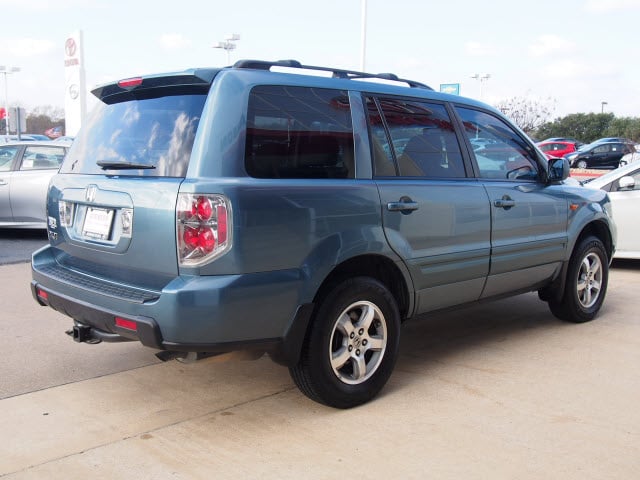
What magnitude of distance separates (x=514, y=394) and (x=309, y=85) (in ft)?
7.17

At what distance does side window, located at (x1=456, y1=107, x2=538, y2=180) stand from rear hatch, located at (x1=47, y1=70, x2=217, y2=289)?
6.90ft

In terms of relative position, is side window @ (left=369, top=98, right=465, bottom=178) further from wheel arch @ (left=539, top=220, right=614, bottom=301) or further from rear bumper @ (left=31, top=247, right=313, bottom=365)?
wheel arch @ (left=539, top=220, right=614, bottom=301)

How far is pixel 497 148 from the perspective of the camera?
500cm

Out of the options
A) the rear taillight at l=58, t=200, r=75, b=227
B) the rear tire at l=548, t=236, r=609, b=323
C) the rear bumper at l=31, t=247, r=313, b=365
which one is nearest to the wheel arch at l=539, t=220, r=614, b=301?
the rear tire at l=548, t=236, r=609, b=323

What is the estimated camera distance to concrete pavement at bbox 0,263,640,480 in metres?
3.19

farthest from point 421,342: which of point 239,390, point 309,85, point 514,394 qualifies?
point 309,85

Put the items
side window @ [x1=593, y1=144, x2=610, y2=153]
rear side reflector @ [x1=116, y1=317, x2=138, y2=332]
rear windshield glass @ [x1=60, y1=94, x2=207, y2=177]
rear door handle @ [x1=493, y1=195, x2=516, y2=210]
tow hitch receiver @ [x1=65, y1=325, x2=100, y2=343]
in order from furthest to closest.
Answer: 1. side window @ [x1=593, y1=144, x2=610, y2=153]
2. rear door handle @ [x1=493, y1=195, x2=516, y2=210]
3. tow hitch receiver @ [x1=65, y1=325, x2=100, y2=343]
4. rear windshield glass @ [x1=60, y1=94, x2=207, y2=177]
5. rear side reflector @ [x1=116, y1=317, x2=138, y2=332]

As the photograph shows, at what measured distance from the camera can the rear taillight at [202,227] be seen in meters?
3.20

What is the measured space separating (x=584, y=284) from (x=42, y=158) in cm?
828

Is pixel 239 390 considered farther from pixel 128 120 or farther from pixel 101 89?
pixel 101 89

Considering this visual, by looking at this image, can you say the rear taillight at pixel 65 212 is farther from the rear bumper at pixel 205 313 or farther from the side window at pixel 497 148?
the side window at pixel 497 148

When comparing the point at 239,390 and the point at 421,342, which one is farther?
the point at 421,342

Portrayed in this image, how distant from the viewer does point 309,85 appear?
12.4 ft

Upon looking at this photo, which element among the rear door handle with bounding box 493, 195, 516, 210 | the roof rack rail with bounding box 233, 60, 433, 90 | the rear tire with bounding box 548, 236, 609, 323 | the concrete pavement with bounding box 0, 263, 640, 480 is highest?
the roof rack rail with bounding box 233, 60, 433, 90
